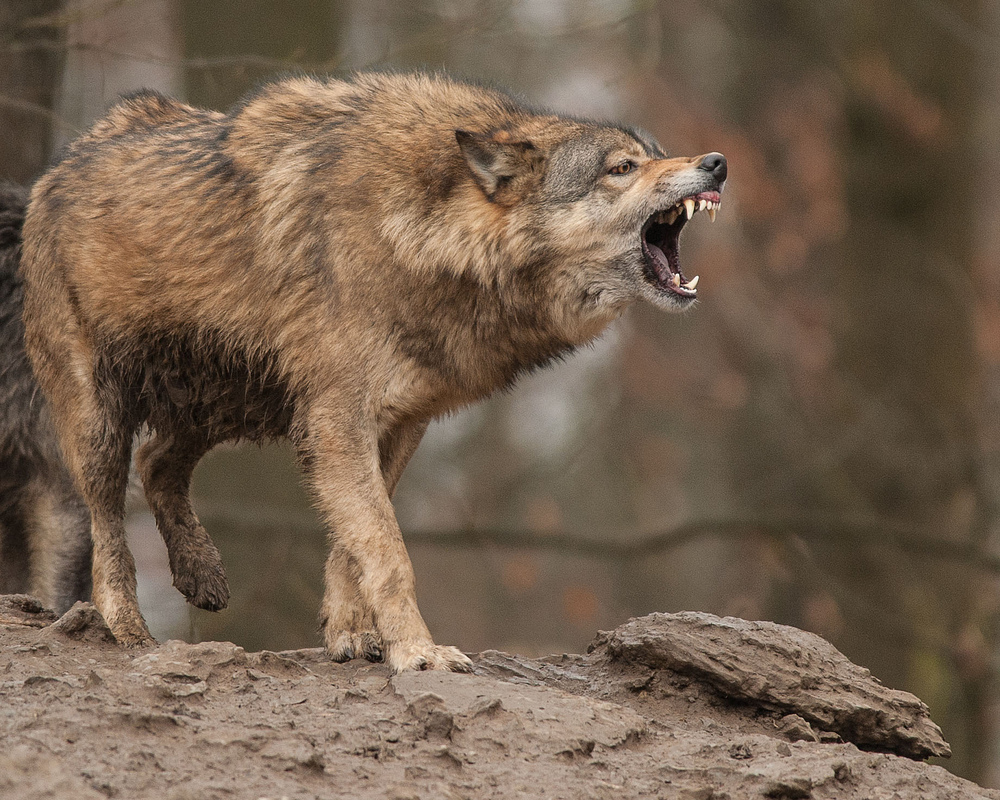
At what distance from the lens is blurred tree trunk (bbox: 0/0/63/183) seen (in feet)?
24.2

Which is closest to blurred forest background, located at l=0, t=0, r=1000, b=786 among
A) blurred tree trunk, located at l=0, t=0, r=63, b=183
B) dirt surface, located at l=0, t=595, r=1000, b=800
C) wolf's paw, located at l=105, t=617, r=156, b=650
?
blurred tree trunk, located at l=0, t=0, r=63, b=183

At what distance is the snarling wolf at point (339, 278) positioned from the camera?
17.8ft

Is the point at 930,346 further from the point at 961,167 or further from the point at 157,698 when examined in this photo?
the point at 157,698

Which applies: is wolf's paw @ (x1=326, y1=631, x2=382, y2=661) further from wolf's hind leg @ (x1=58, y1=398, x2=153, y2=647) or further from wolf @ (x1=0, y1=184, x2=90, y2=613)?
wolf @ (x1=0, y1=184, x2=90, y2=613)

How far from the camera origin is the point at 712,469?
14539 mm

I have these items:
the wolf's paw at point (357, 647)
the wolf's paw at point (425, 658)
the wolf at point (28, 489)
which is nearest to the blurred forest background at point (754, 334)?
the wolf at point (28, 489)

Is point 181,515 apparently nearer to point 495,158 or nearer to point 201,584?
point 201,584

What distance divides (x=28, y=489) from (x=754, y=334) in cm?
792

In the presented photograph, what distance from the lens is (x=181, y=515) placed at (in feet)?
20.9

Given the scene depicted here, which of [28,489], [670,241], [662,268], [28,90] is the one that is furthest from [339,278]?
[28,90]

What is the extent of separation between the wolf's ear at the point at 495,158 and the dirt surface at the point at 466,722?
6.47 feet

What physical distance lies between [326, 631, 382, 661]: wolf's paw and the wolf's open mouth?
1918 millimetres

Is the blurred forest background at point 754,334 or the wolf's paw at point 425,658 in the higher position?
the blurred forest background at point 754,334

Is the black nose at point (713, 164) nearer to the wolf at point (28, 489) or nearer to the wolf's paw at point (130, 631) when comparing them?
the wolf's paw at point (130, 631)
